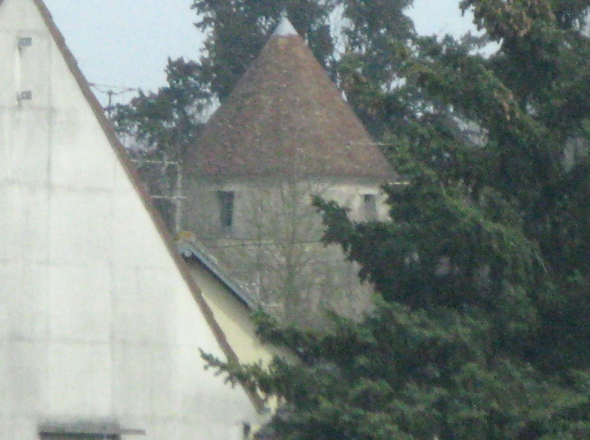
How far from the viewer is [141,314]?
15.3 metres

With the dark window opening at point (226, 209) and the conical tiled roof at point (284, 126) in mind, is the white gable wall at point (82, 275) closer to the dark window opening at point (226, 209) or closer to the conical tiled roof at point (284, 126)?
the conical tiled roof at point (284, 126)

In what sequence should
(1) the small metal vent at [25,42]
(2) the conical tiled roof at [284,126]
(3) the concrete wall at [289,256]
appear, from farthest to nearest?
(2) the conical tiled roof at [284,126] → (3) the concrete wall at [289,256] → (1) the small metal vent at [25,42]

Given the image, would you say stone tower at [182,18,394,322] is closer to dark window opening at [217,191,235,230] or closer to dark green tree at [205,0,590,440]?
dark window opening at [217,191,235,230]

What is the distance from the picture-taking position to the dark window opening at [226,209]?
43.1 meters

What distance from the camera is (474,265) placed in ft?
36.0

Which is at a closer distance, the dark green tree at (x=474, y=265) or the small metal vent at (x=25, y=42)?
the dark green tree at (x=474, y=265)

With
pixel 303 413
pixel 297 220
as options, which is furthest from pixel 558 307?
pixel 297 220

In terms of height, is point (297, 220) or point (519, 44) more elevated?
point (519, 44)

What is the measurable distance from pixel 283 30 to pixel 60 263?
3036cm

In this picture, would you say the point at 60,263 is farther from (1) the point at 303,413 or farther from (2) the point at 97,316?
(1) the point at 303,413

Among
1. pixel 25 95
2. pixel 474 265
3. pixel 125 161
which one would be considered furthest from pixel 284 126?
pixel 474 265

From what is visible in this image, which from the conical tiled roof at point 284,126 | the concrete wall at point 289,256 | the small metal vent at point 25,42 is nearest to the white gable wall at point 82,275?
the small metal vent at point 25,42

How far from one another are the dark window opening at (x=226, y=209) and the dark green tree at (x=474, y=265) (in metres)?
31.2

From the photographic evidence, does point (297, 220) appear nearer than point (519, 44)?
No
